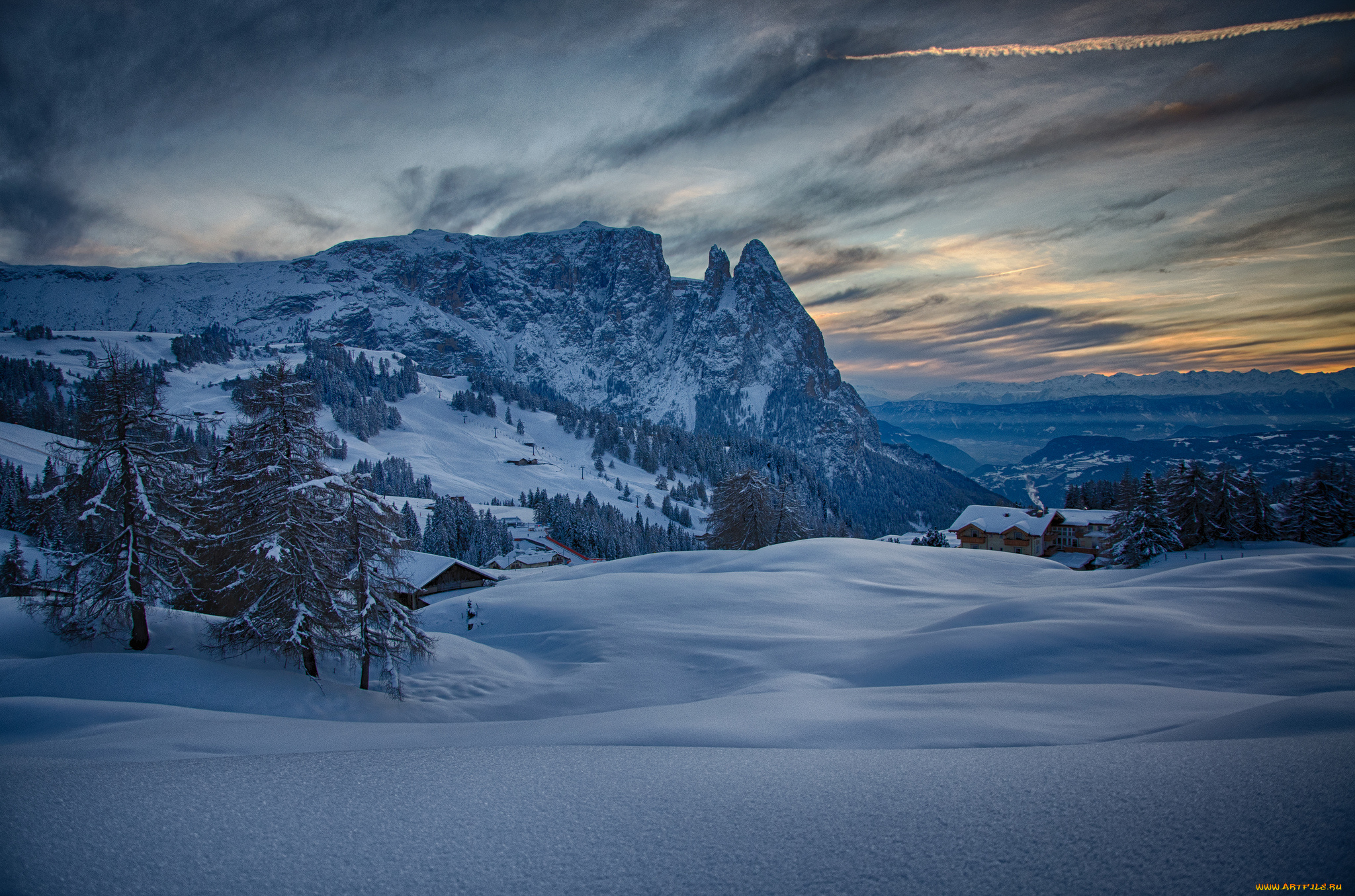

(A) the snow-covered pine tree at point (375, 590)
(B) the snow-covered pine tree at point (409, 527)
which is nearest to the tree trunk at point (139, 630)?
(A) the snow-covered pine tree at point (375, 590)

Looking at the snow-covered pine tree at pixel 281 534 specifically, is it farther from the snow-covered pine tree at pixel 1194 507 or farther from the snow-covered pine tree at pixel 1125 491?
the snow-covered pine tree at pixel 1125 491

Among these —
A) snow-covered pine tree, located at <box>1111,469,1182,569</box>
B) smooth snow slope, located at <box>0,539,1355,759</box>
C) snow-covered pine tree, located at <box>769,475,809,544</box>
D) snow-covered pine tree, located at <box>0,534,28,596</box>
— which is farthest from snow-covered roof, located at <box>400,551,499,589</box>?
snow-covered pine tree, located at <box>1111,469,1182,569</box>

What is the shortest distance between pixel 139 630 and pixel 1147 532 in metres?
50.7

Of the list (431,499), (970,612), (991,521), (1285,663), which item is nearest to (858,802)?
(1285,663)

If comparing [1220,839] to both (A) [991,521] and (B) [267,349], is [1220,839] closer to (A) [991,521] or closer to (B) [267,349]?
(A) [991,521]

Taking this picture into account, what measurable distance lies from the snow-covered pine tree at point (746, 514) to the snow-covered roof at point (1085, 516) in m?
38.9

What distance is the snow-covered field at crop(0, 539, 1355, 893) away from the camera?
3.29 metres

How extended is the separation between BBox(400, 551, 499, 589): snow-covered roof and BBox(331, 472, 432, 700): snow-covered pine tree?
20548 millimetres

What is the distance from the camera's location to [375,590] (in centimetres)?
1384

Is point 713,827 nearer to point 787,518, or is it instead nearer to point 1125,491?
point 787,518

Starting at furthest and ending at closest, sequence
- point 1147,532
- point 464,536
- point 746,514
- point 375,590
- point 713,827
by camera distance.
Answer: point 464,536 < point 746,514 < point 1147,532 < point 375,590 < point 713,827

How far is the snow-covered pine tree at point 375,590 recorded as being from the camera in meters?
13.6

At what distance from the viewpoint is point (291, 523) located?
43.1 ft

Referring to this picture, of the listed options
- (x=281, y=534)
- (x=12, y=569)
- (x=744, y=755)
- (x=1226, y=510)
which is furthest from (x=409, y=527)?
(x=1226, y=510)
